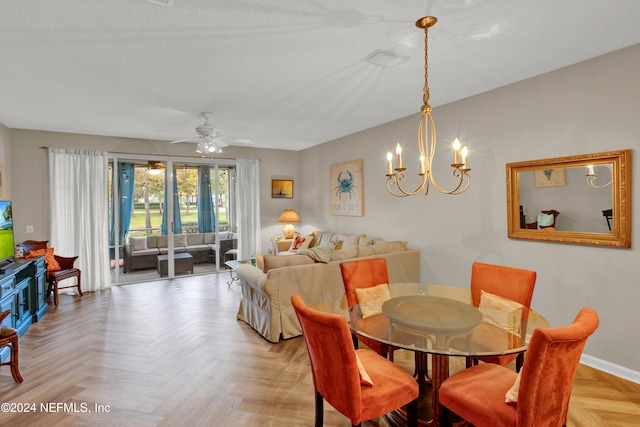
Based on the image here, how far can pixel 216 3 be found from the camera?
192 cm

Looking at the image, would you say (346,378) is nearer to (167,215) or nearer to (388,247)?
(388,247)

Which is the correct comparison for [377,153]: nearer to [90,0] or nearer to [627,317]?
[627,317]

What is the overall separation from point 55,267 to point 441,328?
544cm

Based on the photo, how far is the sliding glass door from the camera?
19.1 ft

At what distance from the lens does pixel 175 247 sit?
6.27 meters

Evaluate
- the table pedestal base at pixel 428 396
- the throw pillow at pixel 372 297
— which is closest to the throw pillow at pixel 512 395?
the table pedestal base at pixel 428 396

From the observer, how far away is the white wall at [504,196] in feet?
8.53

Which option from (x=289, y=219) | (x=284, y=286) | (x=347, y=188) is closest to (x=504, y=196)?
(x=284, y=286)

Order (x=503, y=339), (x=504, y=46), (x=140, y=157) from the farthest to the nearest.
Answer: (x=140, y=157) < (x=504, y=46) < (x=503, y=339)

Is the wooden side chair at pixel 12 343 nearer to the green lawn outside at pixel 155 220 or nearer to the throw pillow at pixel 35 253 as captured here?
the throw pillow at pixel 35 253

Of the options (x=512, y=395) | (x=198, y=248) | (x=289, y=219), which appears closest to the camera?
(x=512, y=395)

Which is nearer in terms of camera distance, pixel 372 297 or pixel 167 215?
pixel 372 297

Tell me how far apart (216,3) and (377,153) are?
3.55 metres

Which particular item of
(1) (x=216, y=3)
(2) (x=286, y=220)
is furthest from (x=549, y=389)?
(2) (x=286, y=220)
